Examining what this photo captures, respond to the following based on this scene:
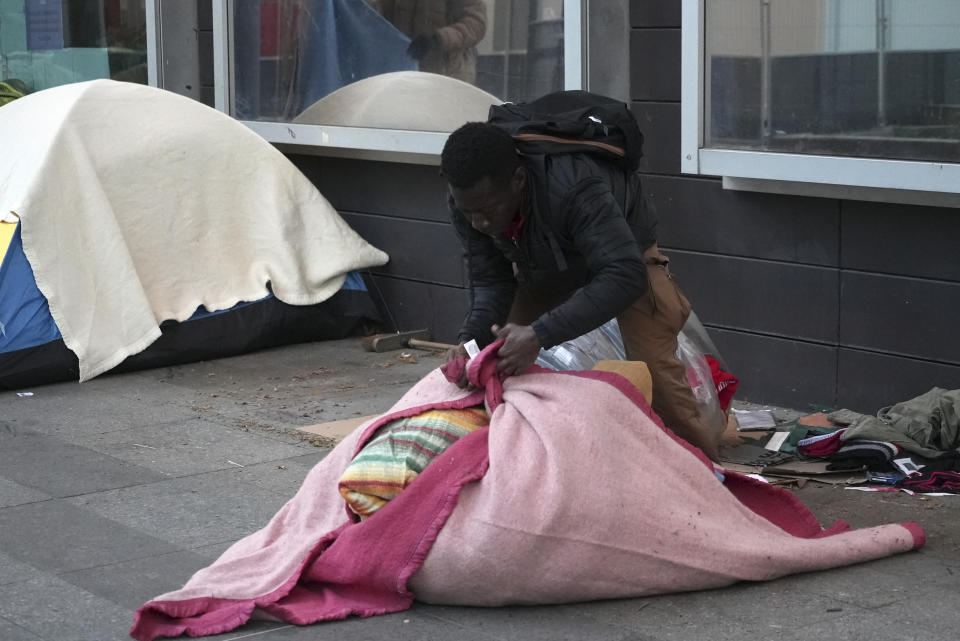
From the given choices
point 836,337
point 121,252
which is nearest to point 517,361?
point 836,337

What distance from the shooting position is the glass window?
1023 centimetres

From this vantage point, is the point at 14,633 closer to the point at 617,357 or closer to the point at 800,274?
the point at 617,357

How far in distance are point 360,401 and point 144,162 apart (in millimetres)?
1996

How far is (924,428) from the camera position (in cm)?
525

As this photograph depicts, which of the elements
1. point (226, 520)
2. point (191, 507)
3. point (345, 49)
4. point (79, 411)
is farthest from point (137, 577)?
point (345, 49)

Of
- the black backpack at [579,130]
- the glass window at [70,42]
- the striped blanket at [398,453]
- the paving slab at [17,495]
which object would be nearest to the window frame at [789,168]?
the black backpack at [579,130]

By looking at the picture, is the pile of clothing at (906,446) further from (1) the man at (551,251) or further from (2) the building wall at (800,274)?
(1) the man at (551,251)

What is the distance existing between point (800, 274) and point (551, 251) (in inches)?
88.0

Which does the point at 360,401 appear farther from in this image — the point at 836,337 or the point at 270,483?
the point at 836,337

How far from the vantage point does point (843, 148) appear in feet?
19.5

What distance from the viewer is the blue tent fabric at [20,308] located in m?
6.92

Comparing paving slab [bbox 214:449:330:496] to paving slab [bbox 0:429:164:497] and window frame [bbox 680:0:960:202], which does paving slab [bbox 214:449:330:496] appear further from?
window frame [bbox 680:0:960:202]

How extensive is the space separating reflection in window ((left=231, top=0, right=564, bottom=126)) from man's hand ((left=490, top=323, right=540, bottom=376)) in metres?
3.36

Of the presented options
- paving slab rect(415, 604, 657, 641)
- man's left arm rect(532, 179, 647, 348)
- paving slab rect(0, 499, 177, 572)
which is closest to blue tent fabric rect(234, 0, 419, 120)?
paving slab rect(0, 499, 177, 572)
